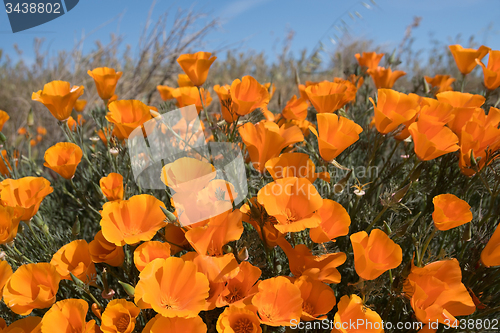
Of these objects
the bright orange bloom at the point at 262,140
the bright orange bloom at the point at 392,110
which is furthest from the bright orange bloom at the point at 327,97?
the bright orange bloom at the point at 262,140

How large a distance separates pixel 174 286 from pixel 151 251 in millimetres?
112

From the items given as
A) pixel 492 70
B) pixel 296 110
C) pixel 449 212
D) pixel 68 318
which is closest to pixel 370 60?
pixel 492 70

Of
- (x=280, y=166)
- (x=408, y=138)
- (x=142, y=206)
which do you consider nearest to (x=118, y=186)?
(x=142, y=206)

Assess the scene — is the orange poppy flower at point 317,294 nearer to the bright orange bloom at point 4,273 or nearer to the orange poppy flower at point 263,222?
the orange poppy flower at point 263,222

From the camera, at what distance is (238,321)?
2.61 feet

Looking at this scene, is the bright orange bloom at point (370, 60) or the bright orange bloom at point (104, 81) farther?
the bright orange bloom at point (370, 60)

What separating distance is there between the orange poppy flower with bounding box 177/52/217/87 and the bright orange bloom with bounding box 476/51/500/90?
1211 mm

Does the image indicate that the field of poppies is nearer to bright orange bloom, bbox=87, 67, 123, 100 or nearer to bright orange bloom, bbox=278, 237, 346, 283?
bright orange bloom, bbox=278, 237, 346, 283

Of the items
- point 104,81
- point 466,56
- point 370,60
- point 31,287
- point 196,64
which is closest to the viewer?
point 31,287

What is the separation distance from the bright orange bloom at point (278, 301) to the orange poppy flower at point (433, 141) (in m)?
0.62

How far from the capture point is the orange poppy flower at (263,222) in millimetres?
866

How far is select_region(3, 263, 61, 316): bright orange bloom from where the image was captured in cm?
81

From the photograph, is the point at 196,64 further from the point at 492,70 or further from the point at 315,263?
the point at 492,70

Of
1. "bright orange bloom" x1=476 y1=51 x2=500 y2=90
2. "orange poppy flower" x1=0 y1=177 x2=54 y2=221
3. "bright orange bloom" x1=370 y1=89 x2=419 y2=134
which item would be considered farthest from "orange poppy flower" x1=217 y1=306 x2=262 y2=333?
"bright orange bloom" x1=476 y1=51 x2=500 y2=90
